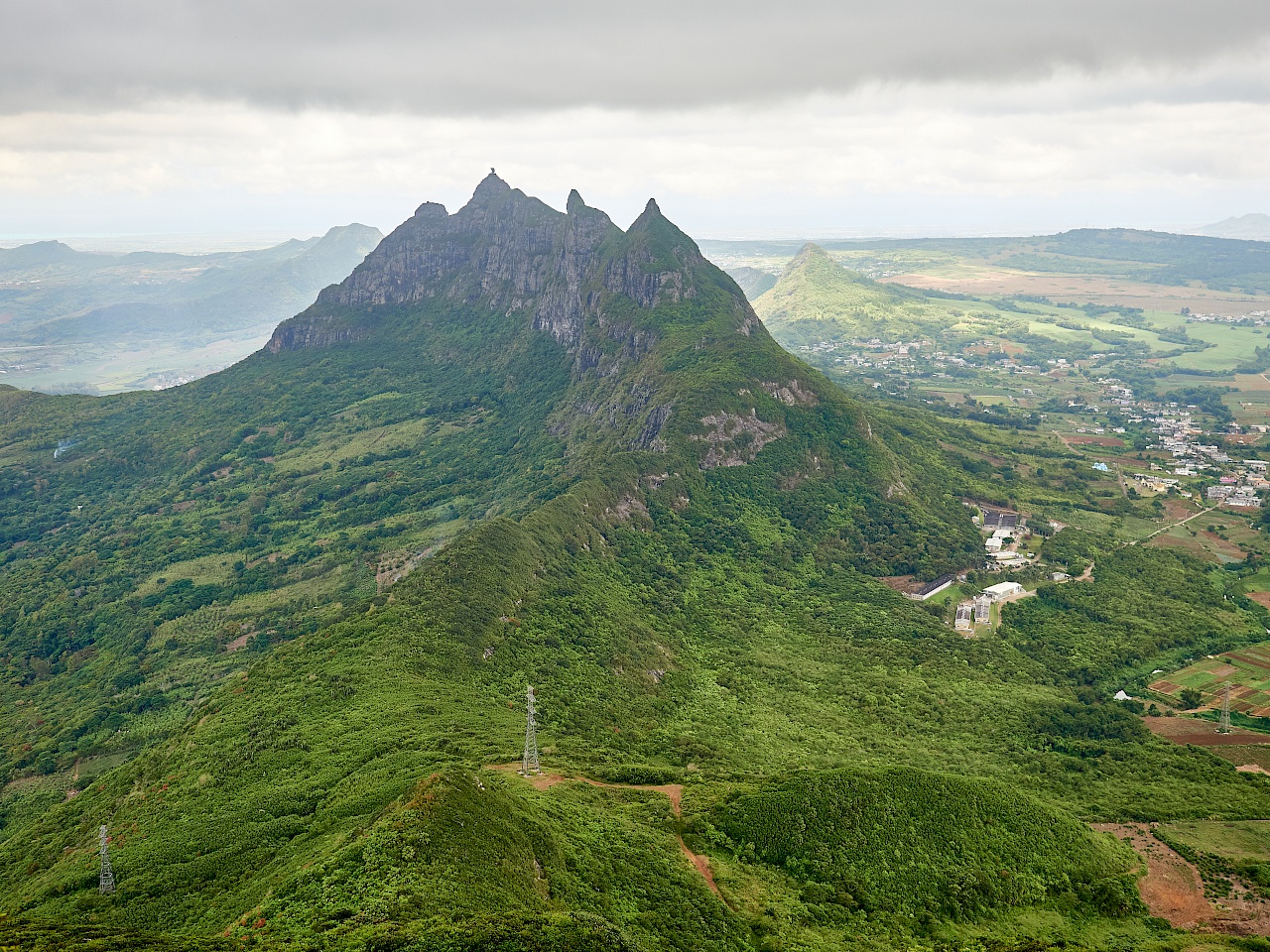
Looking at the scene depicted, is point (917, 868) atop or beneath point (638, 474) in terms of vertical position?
beneath

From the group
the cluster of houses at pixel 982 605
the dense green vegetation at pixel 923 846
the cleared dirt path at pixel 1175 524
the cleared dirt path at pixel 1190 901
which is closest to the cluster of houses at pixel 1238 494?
the cleared dirt path at pixel 1175 524

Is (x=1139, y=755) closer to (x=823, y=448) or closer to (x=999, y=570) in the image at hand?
(x=999, y=570)

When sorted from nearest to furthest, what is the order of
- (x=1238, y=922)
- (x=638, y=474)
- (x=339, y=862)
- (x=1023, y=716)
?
(x=339, y=862), (x=1238, y=922), (x=1023, y=716), (x=638, y=474)

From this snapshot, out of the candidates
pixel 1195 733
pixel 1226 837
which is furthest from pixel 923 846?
pixel 1195 733

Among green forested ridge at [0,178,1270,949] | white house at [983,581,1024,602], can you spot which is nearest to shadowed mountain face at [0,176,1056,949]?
green forested ridge at [0,178,1270,949]

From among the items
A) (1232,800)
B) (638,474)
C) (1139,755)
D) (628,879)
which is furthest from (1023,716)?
(638,474)

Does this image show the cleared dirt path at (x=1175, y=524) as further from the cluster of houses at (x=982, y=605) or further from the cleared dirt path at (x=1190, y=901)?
the cleared dirt path at (x=1190, y=901)
